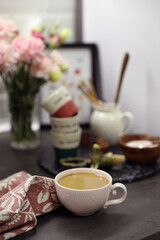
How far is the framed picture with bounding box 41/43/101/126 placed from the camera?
1.43 metres

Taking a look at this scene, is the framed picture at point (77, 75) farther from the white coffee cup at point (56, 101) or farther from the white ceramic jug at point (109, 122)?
the white coffee cup at point (56, 101)

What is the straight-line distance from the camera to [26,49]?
1.04 meters

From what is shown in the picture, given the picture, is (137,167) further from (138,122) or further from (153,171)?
(138,122)

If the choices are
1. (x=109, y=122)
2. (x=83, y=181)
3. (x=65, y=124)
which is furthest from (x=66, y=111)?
(x=83, y=181)

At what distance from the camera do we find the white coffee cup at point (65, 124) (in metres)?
1.06

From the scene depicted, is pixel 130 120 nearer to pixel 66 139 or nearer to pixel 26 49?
pixel 66 139

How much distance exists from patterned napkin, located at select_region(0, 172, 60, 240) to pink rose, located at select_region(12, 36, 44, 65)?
375 mm

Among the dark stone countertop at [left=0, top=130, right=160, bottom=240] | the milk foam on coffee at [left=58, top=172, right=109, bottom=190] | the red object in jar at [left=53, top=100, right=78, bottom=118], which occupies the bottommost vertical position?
the dark stone countertop at [left=0, top=130, right=160, bottom=240]

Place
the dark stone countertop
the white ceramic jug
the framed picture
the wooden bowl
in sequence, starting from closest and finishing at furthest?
the dark stone countertop, the wooden bowl, the white ceramic jug, the framed picture

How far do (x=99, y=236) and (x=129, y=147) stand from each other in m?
0.37

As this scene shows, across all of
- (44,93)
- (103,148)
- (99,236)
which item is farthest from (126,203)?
(44,93)

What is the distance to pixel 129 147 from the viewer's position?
1011mm

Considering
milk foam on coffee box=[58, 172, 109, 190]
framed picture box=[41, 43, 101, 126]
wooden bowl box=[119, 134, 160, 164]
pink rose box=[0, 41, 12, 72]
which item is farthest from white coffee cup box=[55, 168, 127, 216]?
framed picture box=[41, 43, 101, 126]

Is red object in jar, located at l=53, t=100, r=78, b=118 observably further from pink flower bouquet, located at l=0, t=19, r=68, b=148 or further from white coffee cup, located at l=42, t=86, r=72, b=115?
pink flower bouquet, located at l=0, t=19, r=68, b=148
